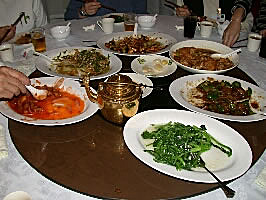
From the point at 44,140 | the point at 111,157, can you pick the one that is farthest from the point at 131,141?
the point at 44,140

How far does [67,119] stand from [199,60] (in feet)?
3.60

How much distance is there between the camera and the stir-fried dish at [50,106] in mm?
1591

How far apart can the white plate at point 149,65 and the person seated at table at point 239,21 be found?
66cm

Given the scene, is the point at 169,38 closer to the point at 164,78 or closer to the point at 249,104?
the point at 164,78

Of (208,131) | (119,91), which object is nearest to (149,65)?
(119,91)

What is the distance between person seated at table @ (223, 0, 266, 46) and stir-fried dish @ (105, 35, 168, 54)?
1.76ft

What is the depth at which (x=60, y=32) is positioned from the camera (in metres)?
2.70

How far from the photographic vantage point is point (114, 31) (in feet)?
9.57

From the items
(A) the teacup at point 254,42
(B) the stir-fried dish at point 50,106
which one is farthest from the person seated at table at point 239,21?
(B) the stir-fried dish at point 50,106

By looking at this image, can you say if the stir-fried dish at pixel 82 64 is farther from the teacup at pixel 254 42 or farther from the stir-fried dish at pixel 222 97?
the teacup at pixel 254 42

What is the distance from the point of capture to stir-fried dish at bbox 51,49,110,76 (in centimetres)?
208

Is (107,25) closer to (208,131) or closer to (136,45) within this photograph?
(136,45)

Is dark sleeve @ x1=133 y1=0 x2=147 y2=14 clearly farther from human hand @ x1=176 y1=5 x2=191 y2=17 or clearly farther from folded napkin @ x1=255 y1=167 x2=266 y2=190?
folded napkin @ x1=255 y1=167 x2=266 y2=190

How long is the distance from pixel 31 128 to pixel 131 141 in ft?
1.72
